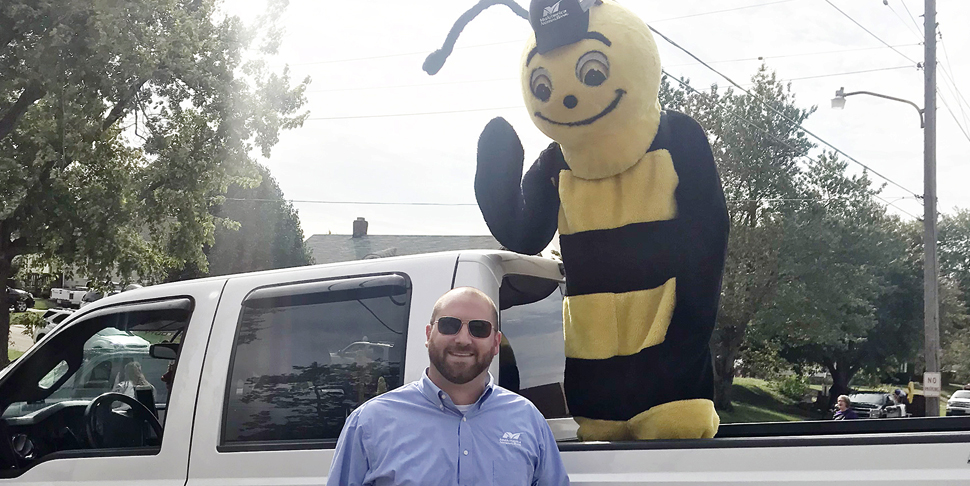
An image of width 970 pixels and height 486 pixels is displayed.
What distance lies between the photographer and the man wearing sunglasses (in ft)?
6.05

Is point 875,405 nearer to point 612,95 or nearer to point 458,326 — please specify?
point 612,95

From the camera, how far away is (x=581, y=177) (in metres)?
2.90

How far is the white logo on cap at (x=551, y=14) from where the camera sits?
9.04 ft

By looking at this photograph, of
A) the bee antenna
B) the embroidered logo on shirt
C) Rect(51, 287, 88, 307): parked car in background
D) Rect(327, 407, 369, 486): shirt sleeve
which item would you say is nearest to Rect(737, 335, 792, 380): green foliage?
the bee antenna

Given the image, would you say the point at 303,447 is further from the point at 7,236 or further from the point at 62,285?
the point at 62,285

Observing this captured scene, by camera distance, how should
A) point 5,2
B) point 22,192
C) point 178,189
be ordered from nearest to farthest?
point 5,2 < point 22,192 < point 178,189

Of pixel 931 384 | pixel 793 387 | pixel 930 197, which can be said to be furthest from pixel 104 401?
pixel 793 387

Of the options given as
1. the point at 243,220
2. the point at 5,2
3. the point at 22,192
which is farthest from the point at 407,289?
the point at 243,220

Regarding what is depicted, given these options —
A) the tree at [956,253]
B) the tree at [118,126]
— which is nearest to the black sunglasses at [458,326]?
the tree at [118,126]

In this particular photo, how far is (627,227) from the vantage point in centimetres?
274

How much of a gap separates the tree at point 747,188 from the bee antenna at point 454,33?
21.5 metres

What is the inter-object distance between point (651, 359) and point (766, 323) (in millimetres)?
23773

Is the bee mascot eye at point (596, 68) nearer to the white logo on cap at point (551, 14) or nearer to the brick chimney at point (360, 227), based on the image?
the white logo on cap at point (551, 14)

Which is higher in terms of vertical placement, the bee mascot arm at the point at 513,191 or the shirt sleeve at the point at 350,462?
the bee mascot arm at the point at 513,191
